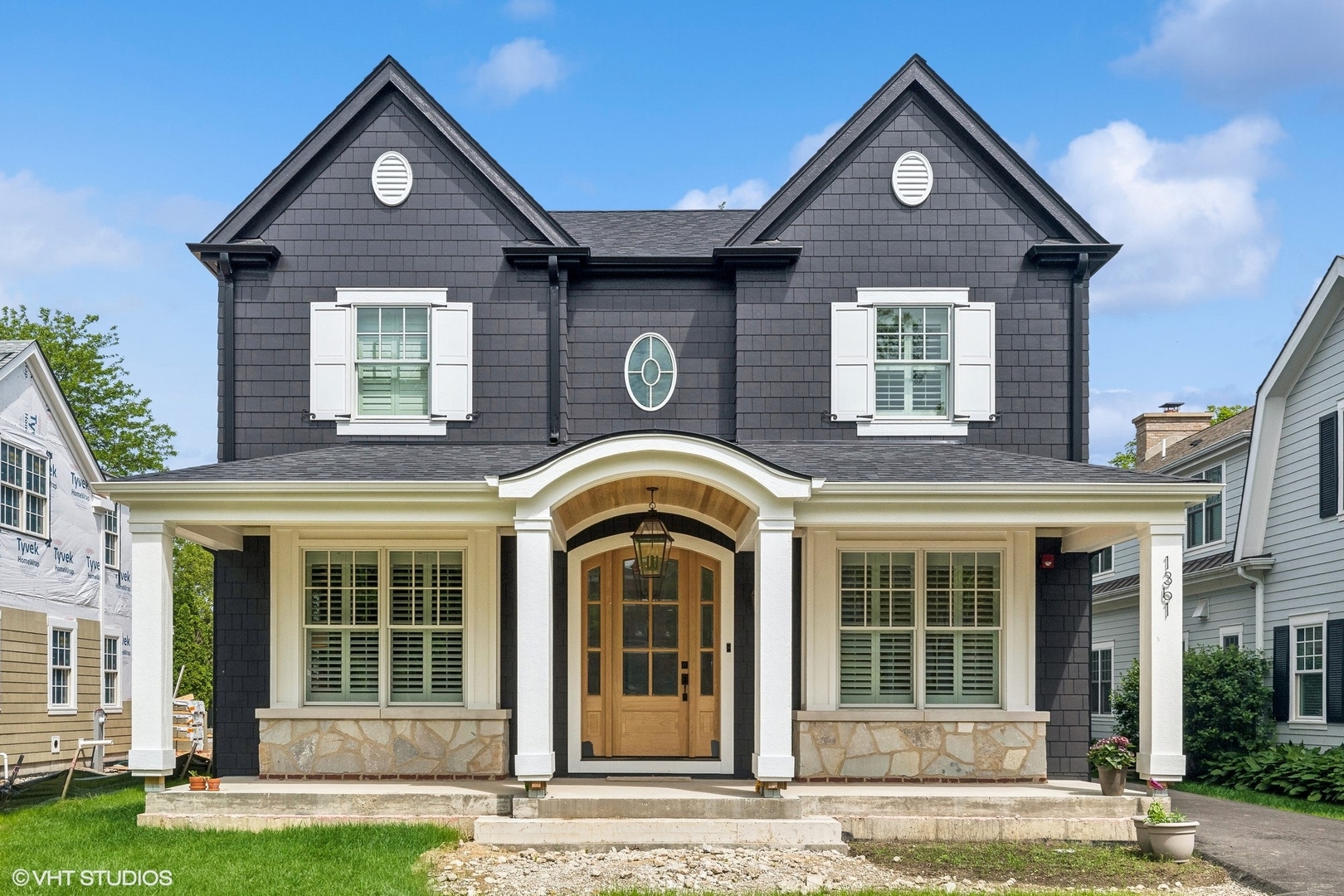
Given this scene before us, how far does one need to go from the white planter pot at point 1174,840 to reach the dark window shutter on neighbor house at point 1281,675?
24.7 feet

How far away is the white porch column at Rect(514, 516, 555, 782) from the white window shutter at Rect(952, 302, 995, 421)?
4499 millimetres

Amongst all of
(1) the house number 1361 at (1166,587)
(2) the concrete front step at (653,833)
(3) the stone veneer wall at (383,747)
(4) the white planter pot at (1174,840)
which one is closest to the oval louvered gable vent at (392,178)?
(3) the stone veneer wall at (383,747)

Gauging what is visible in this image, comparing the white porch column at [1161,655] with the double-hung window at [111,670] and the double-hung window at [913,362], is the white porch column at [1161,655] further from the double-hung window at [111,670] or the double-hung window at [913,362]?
the double-hung window at [111,670]

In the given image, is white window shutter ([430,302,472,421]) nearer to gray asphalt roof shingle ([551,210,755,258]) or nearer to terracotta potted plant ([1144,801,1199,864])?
gray asphalt roof shingle ([551,210,755,258])

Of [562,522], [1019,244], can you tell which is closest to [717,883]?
[562,522]

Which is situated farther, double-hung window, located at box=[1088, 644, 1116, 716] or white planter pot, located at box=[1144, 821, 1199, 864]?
double-hung window, located at box=[1088, 644, 1116, 716]

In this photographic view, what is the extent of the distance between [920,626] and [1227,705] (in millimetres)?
7043

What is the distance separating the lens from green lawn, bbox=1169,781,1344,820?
1330 centimetres

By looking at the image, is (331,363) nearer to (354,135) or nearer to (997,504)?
(354,135)

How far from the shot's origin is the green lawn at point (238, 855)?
8.36 meters

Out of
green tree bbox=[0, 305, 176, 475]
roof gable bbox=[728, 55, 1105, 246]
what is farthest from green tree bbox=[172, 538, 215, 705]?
roof gable bbox=[728, 55, 1105, 246]

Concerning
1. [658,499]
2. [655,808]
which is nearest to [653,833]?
[655,808]

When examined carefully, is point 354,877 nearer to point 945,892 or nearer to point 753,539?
point 945,892

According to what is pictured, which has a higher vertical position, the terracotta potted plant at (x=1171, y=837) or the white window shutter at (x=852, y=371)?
the white window shutter at (x=852, y=371)
